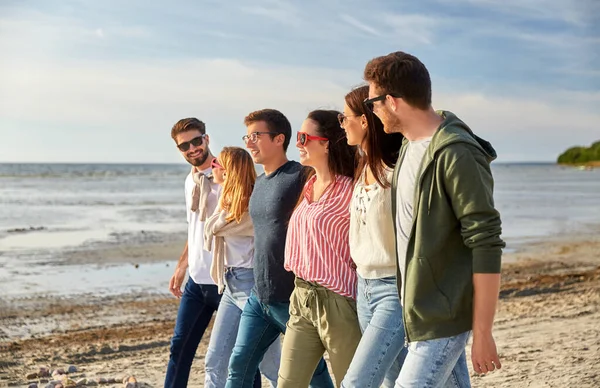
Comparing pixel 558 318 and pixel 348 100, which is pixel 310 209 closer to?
pixel 348 100

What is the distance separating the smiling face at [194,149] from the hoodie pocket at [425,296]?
8.66 ft

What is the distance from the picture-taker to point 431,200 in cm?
272

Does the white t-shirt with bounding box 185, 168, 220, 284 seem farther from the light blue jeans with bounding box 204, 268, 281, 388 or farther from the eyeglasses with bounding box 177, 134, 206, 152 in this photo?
the light blue jeans with bounding box 204, 268, 281, 388

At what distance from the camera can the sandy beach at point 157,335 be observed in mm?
6426

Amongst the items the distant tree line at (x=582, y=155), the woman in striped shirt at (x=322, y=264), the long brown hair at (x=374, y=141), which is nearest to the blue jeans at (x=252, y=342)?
the woman in striped shirt at (x=322, y=264)

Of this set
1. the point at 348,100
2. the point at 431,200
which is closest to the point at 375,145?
the point at 348,100

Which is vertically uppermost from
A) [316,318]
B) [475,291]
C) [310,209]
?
[310,209]

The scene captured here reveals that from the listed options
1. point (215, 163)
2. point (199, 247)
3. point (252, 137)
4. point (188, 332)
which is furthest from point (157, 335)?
point (252, 137)

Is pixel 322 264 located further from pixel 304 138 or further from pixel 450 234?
pixel 450 234

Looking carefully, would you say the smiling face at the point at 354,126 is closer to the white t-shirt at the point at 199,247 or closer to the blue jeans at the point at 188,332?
the white t-shirt at the point at 199,247

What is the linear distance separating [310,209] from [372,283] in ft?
1.86

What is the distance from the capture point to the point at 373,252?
11.1ft

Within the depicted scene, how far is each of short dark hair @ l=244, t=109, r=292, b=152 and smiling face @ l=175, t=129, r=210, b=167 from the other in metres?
0.72

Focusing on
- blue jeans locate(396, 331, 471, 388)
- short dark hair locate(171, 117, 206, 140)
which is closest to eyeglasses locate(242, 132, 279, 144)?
short dark hair locate(171, 117, 206, 140)
